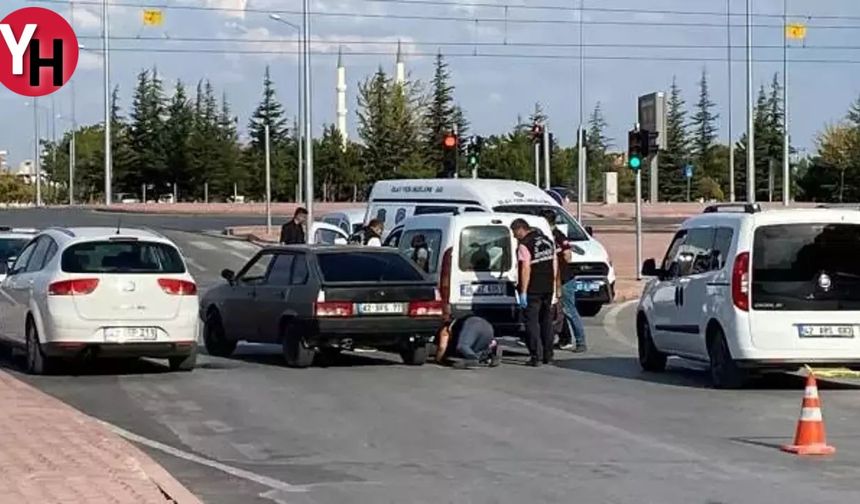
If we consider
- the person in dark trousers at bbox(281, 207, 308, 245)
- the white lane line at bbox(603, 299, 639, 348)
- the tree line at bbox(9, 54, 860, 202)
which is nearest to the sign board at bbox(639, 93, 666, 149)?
the white lane line at bbox(603, 299, 639, 348)

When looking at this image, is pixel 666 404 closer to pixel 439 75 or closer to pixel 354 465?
pixel 354 465

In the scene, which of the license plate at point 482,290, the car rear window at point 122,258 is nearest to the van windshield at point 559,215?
the license plate at point 482,290

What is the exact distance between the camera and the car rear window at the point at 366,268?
18.2 meters

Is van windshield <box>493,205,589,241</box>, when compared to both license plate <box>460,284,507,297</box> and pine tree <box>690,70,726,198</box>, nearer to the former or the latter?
license plate <box>460,284,507,297</box>

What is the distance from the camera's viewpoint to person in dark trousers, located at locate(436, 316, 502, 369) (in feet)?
60.6

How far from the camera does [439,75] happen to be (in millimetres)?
105125

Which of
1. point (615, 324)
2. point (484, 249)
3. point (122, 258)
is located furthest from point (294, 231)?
point (122, 258)

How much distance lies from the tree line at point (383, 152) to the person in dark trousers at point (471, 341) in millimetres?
77359

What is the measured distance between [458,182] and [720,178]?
87.7 meters

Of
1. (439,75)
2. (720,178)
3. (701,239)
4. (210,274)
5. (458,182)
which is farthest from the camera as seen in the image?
(720,178)

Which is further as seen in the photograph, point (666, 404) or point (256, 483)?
point (666, 404)

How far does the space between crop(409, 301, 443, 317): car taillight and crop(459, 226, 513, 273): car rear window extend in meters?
1.45

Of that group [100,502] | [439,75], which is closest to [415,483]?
[100,502]

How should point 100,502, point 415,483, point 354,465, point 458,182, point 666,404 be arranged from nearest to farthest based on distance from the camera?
1. point 100,502
2. point 415,483
3. point 354,465
4. point 666,404
5. point 458,182
